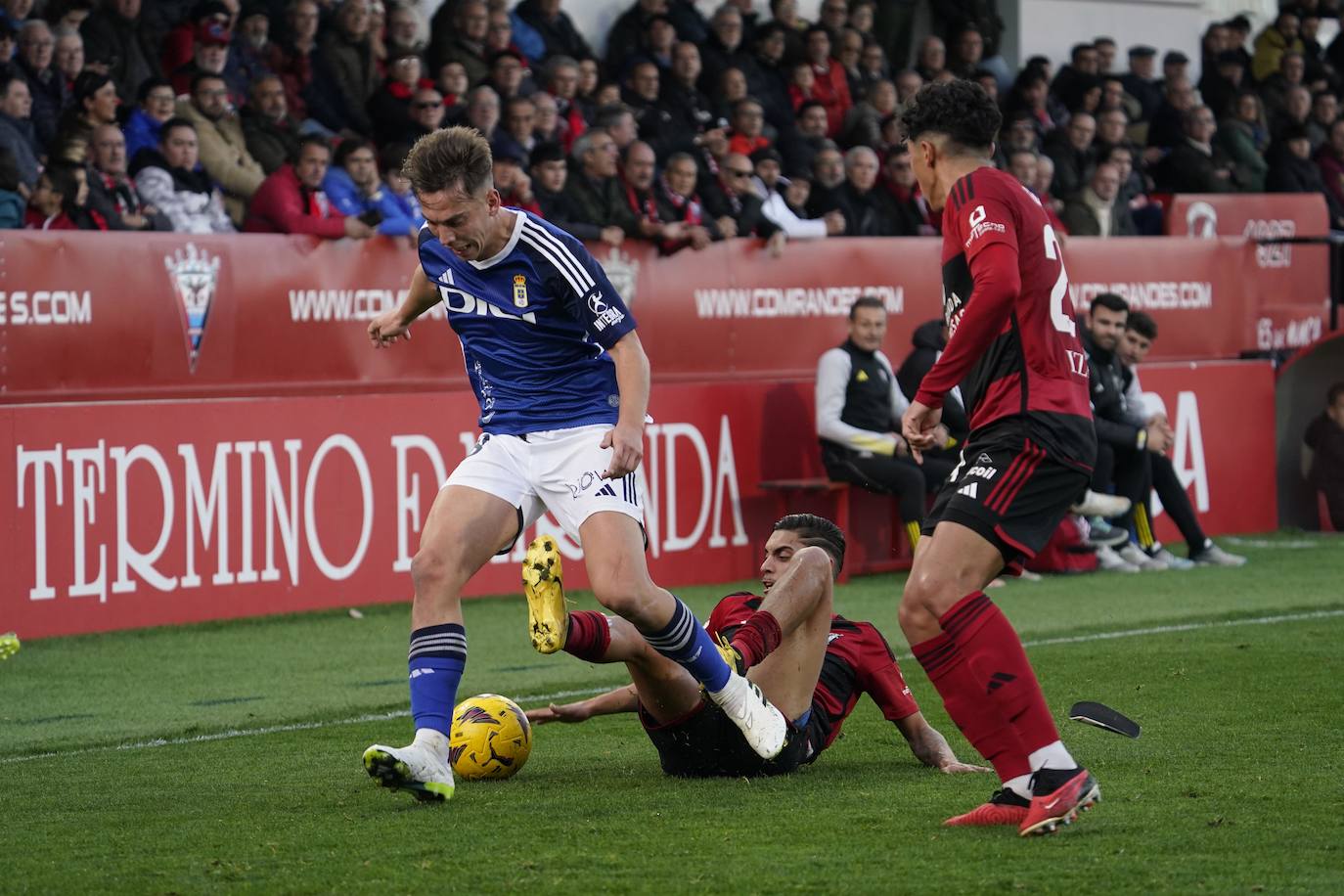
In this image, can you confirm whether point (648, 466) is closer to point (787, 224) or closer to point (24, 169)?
point (787, 224)

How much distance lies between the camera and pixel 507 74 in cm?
1464

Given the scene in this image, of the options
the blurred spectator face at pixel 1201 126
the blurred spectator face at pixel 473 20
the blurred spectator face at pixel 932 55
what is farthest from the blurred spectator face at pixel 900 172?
the blurred spectator face at pixel 1201 126

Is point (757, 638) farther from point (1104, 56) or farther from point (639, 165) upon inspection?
point (1104, 56)

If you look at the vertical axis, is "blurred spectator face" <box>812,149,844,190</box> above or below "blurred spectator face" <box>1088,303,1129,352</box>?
above

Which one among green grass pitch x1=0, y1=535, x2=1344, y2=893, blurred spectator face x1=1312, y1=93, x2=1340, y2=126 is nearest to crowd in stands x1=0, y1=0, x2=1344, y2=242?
blurred spectator face x1=1312, y1=93, x2=1340, y2=126

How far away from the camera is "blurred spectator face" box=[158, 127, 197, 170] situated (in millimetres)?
12211

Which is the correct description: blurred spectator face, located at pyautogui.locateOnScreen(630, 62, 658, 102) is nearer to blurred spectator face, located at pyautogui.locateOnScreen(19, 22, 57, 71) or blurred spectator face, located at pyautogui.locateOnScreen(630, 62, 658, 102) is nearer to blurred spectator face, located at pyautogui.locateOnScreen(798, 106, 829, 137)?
blurred spectator face, located at pyautogui.locateOnScreen(798, 106, 829, 137)

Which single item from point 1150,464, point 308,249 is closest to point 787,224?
Result: point 1150,464

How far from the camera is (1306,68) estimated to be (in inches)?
868

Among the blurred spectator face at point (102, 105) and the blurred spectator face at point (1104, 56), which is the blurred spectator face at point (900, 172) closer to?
the blurred spectator face at point (1104, 56)

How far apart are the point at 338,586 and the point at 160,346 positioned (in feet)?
5.50

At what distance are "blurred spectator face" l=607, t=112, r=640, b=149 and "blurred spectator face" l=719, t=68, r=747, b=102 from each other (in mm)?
1811

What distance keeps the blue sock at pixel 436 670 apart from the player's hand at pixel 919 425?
148cm

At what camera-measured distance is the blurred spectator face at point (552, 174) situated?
13.5m
